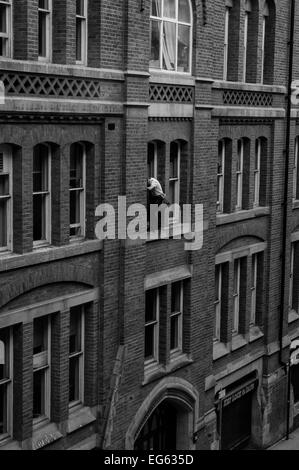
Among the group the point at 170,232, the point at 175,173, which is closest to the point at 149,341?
the point at 170,232

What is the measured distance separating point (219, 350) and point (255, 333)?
244 cm

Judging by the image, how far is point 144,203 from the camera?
742 inches

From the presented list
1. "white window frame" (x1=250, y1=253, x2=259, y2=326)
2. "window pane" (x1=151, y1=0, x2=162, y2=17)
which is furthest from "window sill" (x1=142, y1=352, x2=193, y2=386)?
"window pane" (x1=151, y1=0, x2=162, y2=17)

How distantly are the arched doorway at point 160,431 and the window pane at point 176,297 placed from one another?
227 cm

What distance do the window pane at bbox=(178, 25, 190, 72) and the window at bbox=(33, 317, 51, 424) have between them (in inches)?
280

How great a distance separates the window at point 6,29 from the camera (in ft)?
49.8

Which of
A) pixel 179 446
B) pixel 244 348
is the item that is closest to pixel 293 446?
pixel 244 348

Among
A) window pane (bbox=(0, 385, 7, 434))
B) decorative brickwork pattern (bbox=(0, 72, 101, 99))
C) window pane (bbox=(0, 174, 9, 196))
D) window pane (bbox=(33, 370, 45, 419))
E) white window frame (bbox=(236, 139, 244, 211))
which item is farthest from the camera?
white window frame (bbox=(236, 139, 244, 211))

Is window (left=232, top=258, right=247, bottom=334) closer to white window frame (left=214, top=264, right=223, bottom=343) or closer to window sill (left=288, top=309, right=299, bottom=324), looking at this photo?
white window frame (left=214, top=264, right=223, bottom=343)

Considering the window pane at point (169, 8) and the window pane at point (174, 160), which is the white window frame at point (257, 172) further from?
the window pane at point (169, 8)

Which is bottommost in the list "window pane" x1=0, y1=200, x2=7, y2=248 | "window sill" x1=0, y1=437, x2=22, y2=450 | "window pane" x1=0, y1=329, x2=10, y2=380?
"window sill" x1=0, y1=437, x2=22, y2=450

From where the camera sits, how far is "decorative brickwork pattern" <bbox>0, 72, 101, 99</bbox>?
48.8 ft

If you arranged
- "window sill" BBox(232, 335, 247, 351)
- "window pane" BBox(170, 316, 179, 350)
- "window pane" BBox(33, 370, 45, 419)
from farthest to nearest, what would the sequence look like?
"window sill" BBox(232, 335, 247, 351), "window pane" BBox(170, 316, 179, 350), "window pane" BBox(33, 370, 45, 419)

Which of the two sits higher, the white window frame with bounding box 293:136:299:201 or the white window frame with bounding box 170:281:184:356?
the white window frame with bounding box 293:136:299:201
